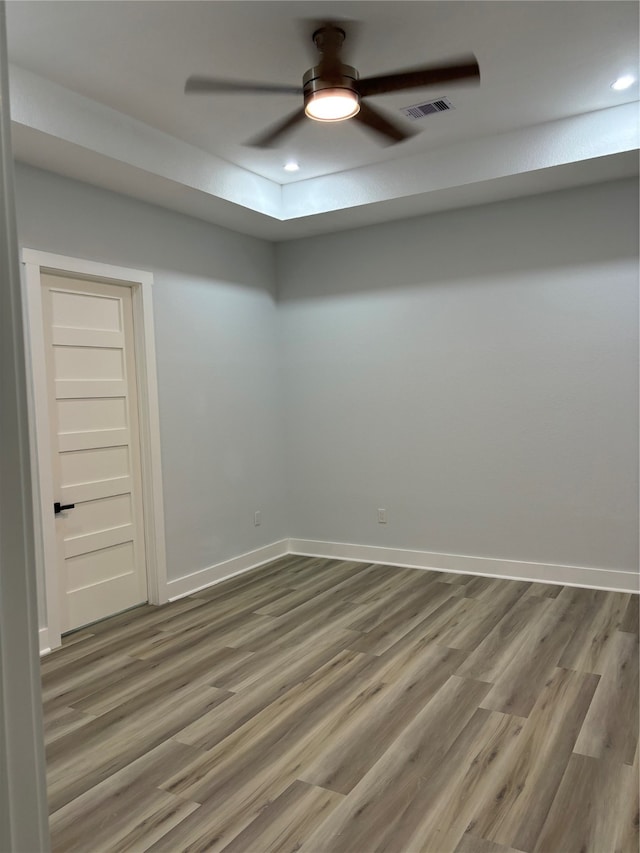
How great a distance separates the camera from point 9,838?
65cm

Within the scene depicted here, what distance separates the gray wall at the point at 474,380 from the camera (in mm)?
4414

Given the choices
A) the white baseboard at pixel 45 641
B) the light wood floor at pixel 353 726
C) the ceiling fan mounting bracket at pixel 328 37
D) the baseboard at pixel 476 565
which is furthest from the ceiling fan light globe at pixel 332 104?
the baseboard at pixel 476 565

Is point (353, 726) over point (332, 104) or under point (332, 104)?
under

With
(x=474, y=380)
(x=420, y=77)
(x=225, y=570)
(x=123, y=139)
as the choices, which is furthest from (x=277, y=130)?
(x=225, y=570)

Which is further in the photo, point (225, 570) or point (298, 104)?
point (225, 570)

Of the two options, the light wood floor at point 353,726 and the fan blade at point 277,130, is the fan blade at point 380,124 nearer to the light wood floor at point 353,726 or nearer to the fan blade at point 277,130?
the fan blade at point 277,130

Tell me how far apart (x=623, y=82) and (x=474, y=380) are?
213cm

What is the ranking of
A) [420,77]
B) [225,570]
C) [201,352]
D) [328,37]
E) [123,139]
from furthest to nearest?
Result: 1. [225,570]
2. [201,352]
3. [123,139]
4. [328,37]
5. [420,77]

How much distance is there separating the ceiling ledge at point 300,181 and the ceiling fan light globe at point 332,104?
1.27m

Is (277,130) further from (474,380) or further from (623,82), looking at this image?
(474,380)

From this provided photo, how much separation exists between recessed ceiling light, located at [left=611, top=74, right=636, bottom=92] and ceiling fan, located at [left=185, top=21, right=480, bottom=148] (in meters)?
1.33

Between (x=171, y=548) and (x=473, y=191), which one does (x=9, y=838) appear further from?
(x=473, y=191)

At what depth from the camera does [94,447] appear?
4.12m

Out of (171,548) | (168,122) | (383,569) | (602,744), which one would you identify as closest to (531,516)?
(383,569)
